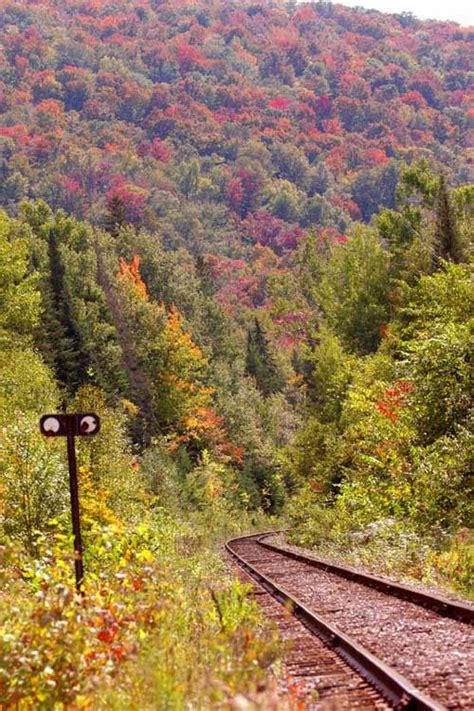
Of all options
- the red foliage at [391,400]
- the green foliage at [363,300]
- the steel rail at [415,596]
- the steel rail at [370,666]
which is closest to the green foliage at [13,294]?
the red foliage at [391,400]

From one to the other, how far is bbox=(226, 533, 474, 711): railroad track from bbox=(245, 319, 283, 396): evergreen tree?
320 feet

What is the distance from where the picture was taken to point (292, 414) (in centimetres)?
10625

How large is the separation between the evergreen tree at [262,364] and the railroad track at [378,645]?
97.7 m

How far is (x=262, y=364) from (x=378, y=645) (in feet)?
351

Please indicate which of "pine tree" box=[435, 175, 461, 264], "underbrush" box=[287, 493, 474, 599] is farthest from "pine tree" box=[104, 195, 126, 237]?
"underbrush" box=[287, 493, 474, 599]

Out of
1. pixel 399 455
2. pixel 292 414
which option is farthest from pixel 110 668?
pixel 292 414

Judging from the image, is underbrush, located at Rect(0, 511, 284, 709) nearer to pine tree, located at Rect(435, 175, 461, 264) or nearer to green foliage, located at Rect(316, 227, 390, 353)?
pine tree, located at Rect(435, 175, 461, 264)

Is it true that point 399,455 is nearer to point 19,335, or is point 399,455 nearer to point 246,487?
point 19,335

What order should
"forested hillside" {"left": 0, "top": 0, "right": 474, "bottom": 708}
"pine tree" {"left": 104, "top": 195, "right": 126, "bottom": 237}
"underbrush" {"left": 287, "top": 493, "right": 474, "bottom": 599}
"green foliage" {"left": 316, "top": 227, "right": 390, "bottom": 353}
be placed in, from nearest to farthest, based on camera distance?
"forested hillside" {"left": 0, "top": 0, "right": 474, "bottom": 708}, "underbrush" {"left": 287, "top": 493, "right": 474, "bottom": 599}, "green foliage" {"left": 316, "top": 227, "right": 390, "bottom": 353}, "pine tree" {"left": 104, "top": 195, "right": 126, "bottom": 237}

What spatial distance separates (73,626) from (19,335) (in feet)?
138

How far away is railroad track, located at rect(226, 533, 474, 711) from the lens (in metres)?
8.48

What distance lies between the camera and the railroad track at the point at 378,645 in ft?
27.8

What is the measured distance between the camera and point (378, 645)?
11.1 meters

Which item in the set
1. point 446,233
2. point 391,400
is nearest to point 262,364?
point 446,233
